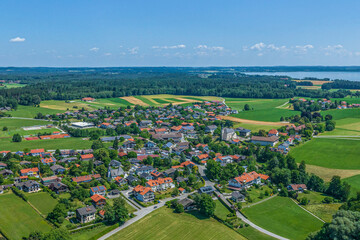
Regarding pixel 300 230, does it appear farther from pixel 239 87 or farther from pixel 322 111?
pixel 239 87

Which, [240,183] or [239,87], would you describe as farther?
[239,87]

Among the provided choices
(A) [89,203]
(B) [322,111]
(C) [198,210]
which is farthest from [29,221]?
(B) [322,111]

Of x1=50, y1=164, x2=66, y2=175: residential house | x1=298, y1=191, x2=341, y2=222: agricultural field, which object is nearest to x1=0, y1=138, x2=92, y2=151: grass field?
x1=50, y1=164, x2=66, y2=175: residential house

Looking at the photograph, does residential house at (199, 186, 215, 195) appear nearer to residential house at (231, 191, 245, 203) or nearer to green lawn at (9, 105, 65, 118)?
residential house at (231, 191, 245, 203)

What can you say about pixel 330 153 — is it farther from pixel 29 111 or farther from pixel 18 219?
pixel 29 111

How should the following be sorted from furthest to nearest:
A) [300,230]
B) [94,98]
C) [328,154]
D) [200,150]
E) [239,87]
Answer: [239,87], [94,98], [200,150], [328,154], [300,230]

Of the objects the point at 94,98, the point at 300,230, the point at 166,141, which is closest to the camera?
the point at 300,230
